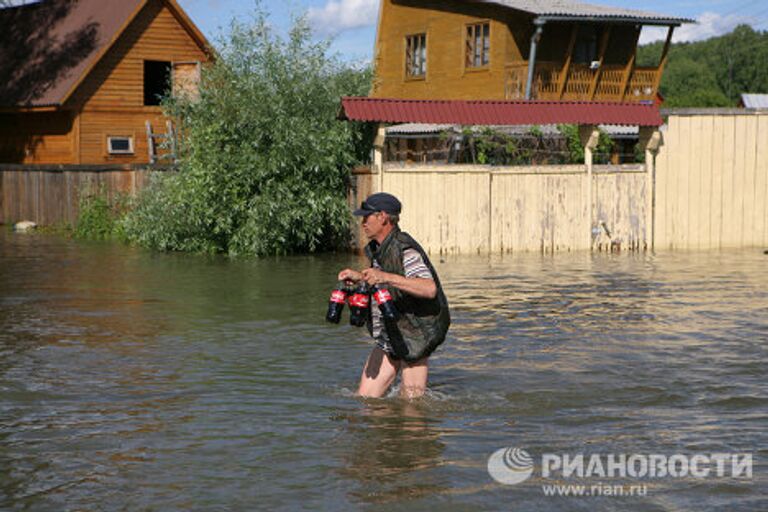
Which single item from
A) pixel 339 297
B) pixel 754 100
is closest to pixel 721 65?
pixel 754 100

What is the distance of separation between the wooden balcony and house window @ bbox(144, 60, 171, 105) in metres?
12.4

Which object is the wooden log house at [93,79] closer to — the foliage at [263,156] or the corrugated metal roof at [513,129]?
the corrugated metal roof at [513,129]

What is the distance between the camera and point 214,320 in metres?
14.8

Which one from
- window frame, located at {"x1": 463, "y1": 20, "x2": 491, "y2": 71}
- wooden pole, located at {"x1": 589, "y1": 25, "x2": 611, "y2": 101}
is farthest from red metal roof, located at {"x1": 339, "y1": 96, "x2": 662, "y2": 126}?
window frame, located at {"x1": 463, "y1": 20, "x2": 491, "y2": 71}

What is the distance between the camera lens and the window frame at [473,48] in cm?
3573

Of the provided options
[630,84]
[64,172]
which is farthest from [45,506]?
[630,84]

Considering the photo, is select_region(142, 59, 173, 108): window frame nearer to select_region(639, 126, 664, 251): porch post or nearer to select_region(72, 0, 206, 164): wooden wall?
select_region(72, 0, 206, 164): wooden wall

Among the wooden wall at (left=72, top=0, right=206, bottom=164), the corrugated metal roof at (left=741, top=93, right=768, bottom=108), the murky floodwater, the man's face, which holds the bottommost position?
the murky floodwater

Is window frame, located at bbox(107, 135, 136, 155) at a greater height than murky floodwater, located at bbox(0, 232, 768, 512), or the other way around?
window frame, located at bbox(107, 135, 136, 155)

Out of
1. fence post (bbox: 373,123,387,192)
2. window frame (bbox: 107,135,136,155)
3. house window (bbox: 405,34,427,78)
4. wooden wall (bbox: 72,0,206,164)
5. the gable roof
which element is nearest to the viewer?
fence post (bbox: 373,123,387,192)

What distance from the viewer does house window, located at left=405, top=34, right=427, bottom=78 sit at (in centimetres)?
3856

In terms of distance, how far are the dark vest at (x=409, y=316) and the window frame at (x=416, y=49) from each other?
30.0 meters

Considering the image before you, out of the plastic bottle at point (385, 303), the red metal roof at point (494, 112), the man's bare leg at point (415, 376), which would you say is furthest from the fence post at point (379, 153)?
the plastic bottle at point (385, 303)

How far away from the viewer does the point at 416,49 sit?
39000 mm
